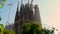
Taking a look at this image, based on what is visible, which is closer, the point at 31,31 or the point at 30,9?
the point at 31,31

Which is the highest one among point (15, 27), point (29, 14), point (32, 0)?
point (32, 0)

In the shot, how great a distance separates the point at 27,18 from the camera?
8100 centimetres

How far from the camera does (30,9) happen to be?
8650 centimetres

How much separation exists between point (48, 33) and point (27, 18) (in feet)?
133

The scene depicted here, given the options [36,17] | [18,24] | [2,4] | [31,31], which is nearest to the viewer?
[2,4]

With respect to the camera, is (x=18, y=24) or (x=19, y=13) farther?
(x=19, y=13)

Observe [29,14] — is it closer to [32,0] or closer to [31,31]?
[32,0]

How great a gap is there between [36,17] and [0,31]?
80850mm

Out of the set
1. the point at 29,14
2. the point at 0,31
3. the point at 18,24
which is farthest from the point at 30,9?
the point at 0,31

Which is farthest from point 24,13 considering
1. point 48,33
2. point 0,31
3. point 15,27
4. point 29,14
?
point 0,31

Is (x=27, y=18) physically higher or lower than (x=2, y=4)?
lower

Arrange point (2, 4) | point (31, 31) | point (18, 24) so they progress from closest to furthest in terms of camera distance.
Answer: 1. point (2, 4)
2. point (31, 31)
3. point (18, 24)

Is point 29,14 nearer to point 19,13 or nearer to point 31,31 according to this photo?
point 19,13

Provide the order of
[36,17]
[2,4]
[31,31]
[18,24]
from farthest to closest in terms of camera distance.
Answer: [36,17], [18,24], [31,31], [2,4]
